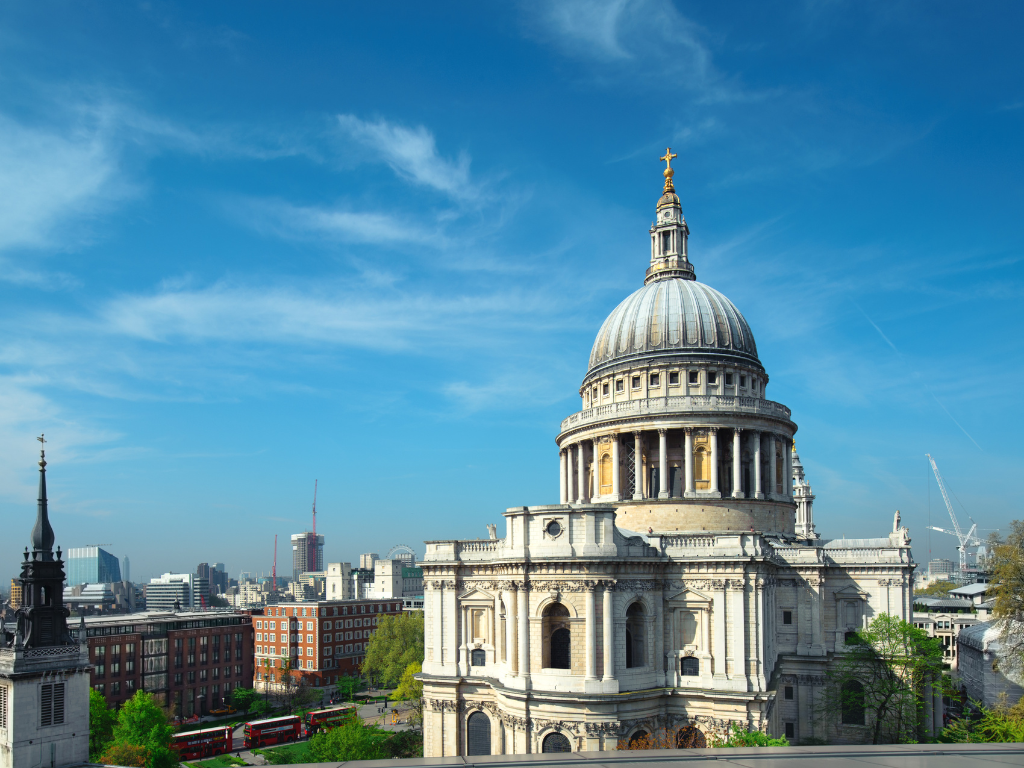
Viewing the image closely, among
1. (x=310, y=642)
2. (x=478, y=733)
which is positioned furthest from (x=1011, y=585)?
(x=310, y=642)

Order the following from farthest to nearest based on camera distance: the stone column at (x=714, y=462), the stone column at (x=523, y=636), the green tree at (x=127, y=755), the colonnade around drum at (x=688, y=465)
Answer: the colonnade around drum at (x=688, y=465) < the stone column at (x=714, y=462) < the green tree at (x=127, y=755) < the stone column at (x=523, y=636)

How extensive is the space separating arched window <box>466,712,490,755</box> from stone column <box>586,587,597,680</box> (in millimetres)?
10515

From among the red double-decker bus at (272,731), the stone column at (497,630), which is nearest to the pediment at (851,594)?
the stone column at (497,630)

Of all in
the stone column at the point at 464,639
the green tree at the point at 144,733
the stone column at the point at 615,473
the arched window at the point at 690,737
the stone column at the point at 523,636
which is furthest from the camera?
the stone column at the point at 615,473

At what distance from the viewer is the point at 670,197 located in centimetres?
7819

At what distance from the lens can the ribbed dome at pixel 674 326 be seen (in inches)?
2753

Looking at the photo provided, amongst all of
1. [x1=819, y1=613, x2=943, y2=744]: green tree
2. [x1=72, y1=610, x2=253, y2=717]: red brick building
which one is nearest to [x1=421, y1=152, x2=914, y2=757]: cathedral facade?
[x1=819, y1=613, x2=943, y2=744]: green tree

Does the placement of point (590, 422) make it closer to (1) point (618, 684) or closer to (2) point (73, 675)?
(1) point (618, 684)

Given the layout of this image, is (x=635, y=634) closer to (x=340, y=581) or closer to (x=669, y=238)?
(x=669, y=238)

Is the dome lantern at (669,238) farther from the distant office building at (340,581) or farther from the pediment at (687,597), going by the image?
the distant office building at (340,581)

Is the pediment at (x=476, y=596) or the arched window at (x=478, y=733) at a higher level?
the pediment at (x=476, y=596)

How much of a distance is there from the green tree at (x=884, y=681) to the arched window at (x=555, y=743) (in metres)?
20.1

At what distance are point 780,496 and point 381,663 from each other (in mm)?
59762

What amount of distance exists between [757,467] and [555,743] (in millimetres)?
29100
